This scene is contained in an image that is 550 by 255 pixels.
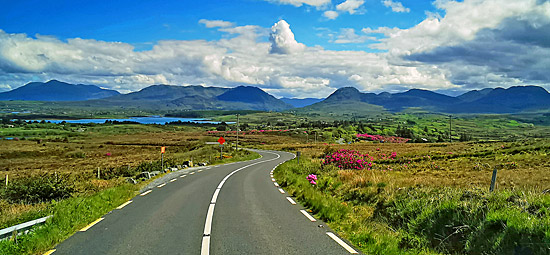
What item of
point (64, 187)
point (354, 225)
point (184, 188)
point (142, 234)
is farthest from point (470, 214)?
point (64, 187)

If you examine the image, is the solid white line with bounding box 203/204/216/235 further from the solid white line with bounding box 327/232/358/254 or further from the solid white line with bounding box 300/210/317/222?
the solid white line with bounding box 327/232/358/254

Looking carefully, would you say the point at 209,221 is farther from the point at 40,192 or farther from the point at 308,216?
the point at 40,192

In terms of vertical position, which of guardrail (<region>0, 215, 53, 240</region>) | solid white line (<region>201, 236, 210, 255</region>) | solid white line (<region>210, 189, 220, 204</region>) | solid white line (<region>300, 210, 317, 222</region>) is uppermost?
guardrail (<region>0, 215, 53, 240</region>)

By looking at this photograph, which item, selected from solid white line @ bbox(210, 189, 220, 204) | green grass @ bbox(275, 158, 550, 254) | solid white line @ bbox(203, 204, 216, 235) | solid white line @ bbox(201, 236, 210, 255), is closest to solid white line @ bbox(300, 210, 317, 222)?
green grass @ bbox(275, 158, 550, 254)

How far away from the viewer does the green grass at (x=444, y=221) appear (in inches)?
239

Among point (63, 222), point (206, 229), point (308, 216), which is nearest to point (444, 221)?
point (308, 216)

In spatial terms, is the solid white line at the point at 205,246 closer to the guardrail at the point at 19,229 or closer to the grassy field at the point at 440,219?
the grassy field at the point at 440,219

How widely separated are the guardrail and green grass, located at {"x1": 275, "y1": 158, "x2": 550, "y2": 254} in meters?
7.18

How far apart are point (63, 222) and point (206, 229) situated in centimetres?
366

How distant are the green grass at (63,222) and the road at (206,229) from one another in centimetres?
28

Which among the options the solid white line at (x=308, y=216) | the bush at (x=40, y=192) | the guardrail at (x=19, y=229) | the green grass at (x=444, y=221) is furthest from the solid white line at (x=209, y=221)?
the bush at (x=40, y=192)

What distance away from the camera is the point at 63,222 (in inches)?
354

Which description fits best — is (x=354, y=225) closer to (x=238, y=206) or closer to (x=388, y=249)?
(x=388, y=249)

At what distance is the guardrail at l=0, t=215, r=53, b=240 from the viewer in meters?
7.22
